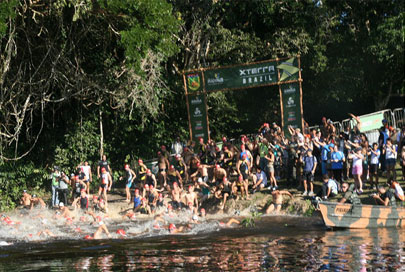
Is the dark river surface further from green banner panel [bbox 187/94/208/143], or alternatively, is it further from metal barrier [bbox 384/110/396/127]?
metal barrier [bbox 384/110/396/127]

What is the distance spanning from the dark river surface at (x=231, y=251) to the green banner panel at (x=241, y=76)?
6.55 m

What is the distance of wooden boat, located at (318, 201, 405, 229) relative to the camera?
2178 centimetres

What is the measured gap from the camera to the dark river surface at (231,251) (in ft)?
55.5

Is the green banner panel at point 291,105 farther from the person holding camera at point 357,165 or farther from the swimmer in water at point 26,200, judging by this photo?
the swimmer in water at point 26,200

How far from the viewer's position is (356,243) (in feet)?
64.8

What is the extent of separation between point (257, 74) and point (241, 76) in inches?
25.5

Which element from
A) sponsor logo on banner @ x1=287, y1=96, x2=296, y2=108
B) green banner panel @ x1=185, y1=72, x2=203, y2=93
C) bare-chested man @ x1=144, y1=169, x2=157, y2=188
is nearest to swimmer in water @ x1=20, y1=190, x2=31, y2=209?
bare-chested man @ x1=144, y1=169, x2=157, y2=188

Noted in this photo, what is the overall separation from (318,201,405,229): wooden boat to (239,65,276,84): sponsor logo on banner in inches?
302

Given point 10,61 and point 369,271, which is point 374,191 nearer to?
point 369,271

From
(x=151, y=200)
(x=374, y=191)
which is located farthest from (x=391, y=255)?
(x=151, y=200)

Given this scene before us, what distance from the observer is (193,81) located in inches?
1132

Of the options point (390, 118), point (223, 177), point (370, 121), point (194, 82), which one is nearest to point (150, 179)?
point (223, 177)

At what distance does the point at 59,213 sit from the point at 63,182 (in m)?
1.69

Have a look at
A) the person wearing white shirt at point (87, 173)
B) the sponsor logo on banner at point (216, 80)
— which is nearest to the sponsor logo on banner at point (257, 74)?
the sponsor logo on banner at point (216, 80)
